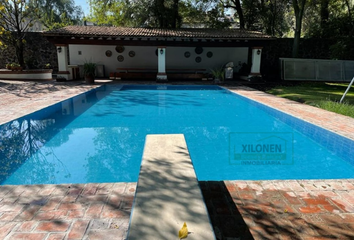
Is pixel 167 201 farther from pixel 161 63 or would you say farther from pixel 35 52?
pixel 35 52

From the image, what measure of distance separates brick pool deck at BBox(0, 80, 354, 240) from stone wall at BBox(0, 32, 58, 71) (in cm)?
Result: 1849

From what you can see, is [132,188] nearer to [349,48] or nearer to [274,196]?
[274,196]

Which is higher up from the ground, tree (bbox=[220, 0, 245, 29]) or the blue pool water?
→ tree (bbox=[220, 0, 245, 29])

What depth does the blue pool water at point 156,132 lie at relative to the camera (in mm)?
4219

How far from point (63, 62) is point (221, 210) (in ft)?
49.2

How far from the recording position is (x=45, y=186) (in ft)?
10.5

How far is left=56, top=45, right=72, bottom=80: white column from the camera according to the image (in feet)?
48.8

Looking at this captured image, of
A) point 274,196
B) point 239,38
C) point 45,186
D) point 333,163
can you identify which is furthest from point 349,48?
point 45,186

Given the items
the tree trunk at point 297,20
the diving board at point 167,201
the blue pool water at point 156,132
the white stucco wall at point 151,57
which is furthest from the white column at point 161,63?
the diving board at point 167,201

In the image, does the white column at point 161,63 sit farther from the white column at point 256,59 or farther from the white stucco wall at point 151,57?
the white column at point 256,59

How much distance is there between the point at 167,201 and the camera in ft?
7.20

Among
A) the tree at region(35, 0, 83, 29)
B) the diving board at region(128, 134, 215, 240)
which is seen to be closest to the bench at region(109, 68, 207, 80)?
the diving board at region(128, 134, 215, 240)

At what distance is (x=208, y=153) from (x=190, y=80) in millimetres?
12204

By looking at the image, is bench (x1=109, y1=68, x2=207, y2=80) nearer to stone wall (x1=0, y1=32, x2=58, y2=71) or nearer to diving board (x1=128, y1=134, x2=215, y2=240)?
stone wall (x1=0, y1=32, x2=58, y2=71)
